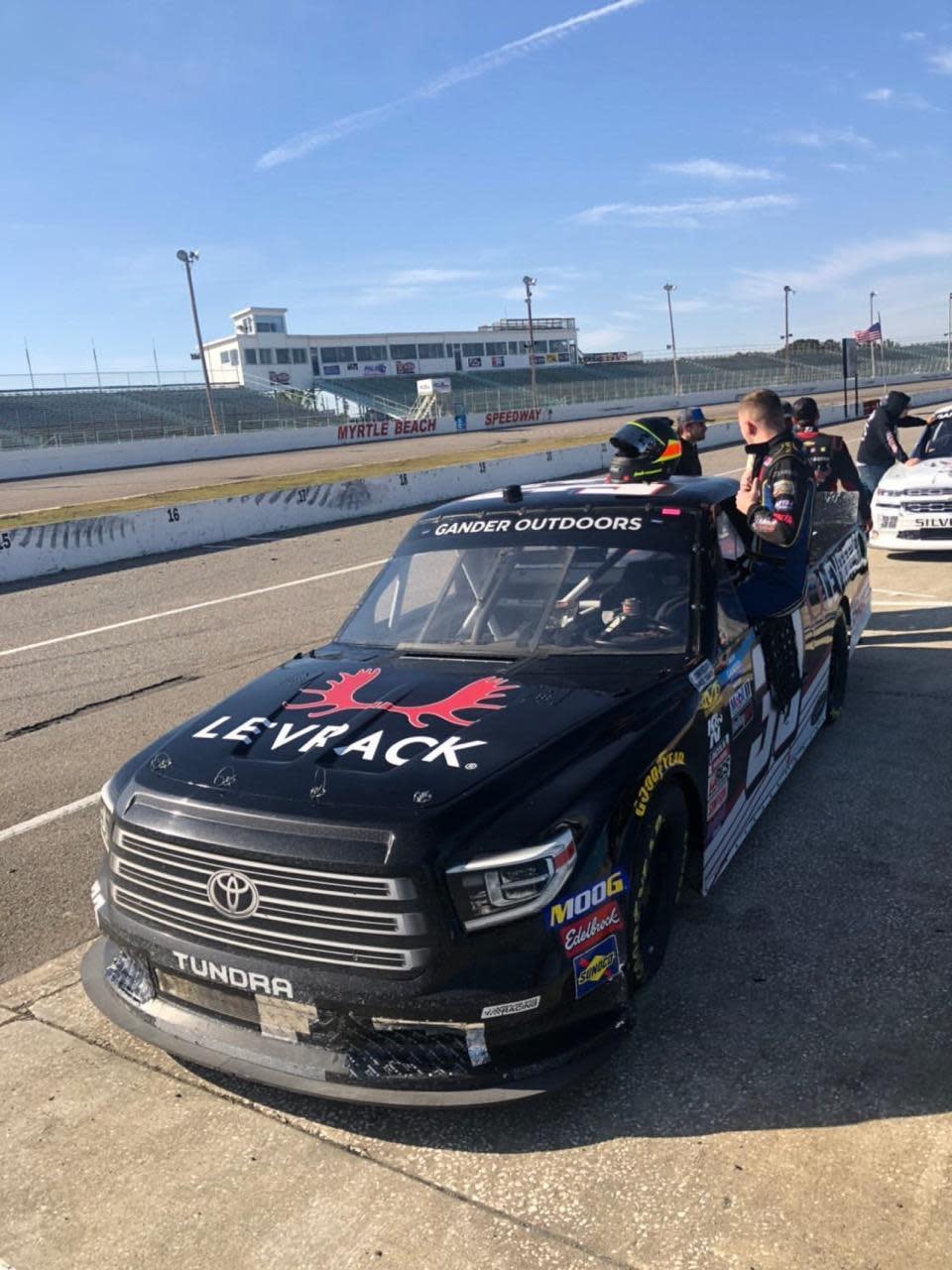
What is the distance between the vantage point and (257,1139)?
9.95ft

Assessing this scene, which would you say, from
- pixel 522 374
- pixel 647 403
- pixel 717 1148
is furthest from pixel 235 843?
pixel 522 374

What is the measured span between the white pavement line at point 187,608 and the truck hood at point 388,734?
22.7 ft

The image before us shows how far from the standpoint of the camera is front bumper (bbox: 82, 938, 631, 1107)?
2.83m

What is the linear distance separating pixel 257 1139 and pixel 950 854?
317 centimetres

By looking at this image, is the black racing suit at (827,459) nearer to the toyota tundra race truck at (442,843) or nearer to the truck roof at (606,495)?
the truck roof at (606,495)

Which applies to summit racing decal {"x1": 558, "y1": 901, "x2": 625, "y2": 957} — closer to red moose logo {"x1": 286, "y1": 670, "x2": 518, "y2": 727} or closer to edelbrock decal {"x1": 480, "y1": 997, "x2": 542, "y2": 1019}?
edelbrock decal {"x1": 480, "y1": 997, "x2": 542, "y2": 1019}

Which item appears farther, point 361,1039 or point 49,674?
point 49,674

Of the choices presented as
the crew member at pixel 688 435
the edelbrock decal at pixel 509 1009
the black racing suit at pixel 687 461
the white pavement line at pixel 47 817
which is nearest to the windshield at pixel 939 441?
the black racing suit at pixel 687 461

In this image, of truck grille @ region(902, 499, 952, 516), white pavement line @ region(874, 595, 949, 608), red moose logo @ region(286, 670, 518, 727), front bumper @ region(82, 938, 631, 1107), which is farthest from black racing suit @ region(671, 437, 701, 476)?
front bumper @ region(82, 938, 631, 1107)

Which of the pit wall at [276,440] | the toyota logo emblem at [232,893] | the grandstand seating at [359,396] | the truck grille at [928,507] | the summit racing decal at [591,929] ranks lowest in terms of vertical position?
the summit racing decal at [591,929]

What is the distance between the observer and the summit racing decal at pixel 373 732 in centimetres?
330

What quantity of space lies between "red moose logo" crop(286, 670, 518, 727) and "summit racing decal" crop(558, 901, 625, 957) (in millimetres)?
775

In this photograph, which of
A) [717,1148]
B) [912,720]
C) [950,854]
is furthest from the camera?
[912,720]

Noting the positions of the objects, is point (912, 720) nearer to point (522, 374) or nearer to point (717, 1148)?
point (717, 1148)
